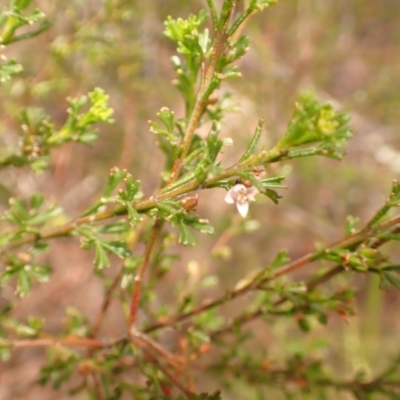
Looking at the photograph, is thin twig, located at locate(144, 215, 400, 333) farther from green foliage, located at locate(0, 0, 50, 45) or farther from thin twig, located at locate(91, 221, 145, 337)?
green foliage, located at locate(0, 0, 50, 45)

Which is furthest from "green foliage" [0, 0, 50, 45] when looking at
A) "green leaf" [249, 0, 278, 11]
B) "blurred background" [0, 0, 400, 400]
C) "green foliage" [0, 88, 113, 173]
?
"blurred background" [0, 0, 400, 400]

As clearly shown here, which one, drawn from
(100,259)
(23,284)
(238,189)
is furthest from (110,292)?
(238,189)

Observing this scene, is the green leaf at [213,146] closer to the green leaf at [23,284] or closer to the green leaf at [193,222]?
the green leaf at [193,222]

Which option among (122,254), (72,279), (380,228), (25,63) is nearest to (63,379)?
(122,254)

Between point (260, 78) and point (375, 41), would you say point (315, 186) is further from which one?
point (375, 41)

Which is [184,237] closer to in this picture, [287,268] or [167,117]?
[167,117]

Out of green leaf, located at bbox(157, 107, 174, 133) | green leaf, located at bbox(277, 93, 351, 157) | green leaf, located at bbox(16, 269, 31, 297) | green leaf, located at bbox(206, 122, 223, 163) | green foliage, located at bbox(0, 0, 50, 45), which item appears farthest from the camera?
green leaf, located at bbox(16, 269, 31, 297)
